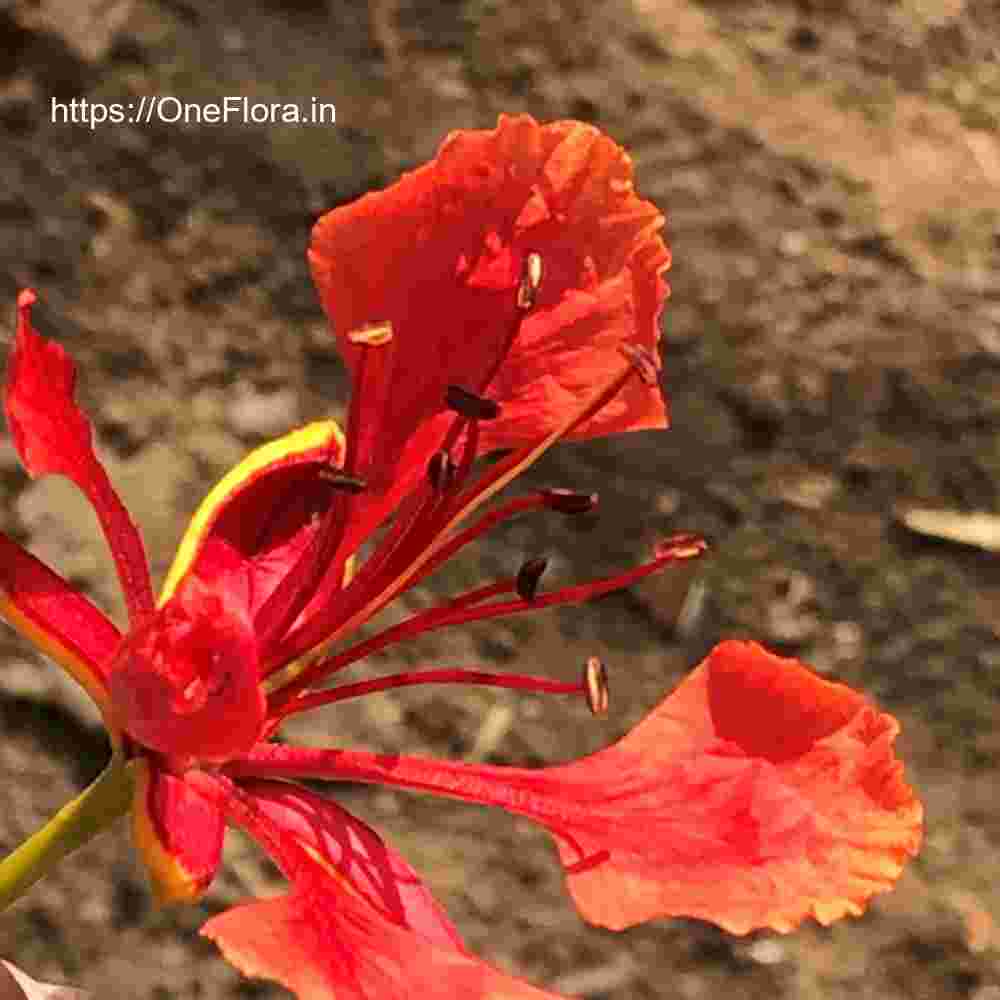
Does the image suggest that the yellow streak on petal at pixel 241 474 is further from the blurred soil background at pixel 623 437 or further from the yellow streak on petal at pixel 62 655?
the blurred soil background at pixel 623 437

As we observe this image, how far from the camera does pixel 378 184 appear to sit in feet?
4.35

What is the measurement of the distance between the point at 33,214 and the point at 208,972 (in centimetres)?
56

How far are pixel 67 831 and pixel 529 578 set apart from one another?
161 millimetres

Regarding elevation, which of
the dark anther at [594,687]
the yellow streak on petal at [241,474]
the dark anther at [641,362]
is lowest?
the dark anther at [594,687]

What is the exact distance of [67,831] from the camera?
490mm

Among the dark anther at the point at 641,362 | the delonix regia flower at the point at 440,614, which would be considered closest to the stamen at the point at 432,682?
the delonix regia flower at the point at 440,614

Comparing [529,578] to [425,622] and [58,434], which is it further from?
[58,434]

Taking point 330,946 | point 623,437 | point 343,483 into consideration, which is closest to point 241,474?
point 343,483

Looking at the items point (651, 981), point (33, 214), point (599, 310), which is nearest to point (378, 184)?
point (33, 214)

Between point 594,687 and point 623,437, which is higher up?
point 594,687

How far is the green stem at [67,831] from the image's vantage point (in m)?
0.49

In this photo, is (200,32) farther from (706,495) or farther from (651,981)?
(651,981)

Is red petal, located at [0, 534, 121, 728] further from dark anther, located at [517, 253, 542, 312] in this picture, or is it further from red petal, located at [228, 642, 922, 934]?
dark anther, located at [517, 253, 542, 312]

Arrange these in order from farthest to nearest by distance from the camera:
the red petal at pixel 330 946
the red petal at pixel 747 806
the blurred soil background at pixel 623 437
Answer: the blurred soil background at pixel 623 437
the red petal at pixel 747 806
the red petal at pixel 330 946
